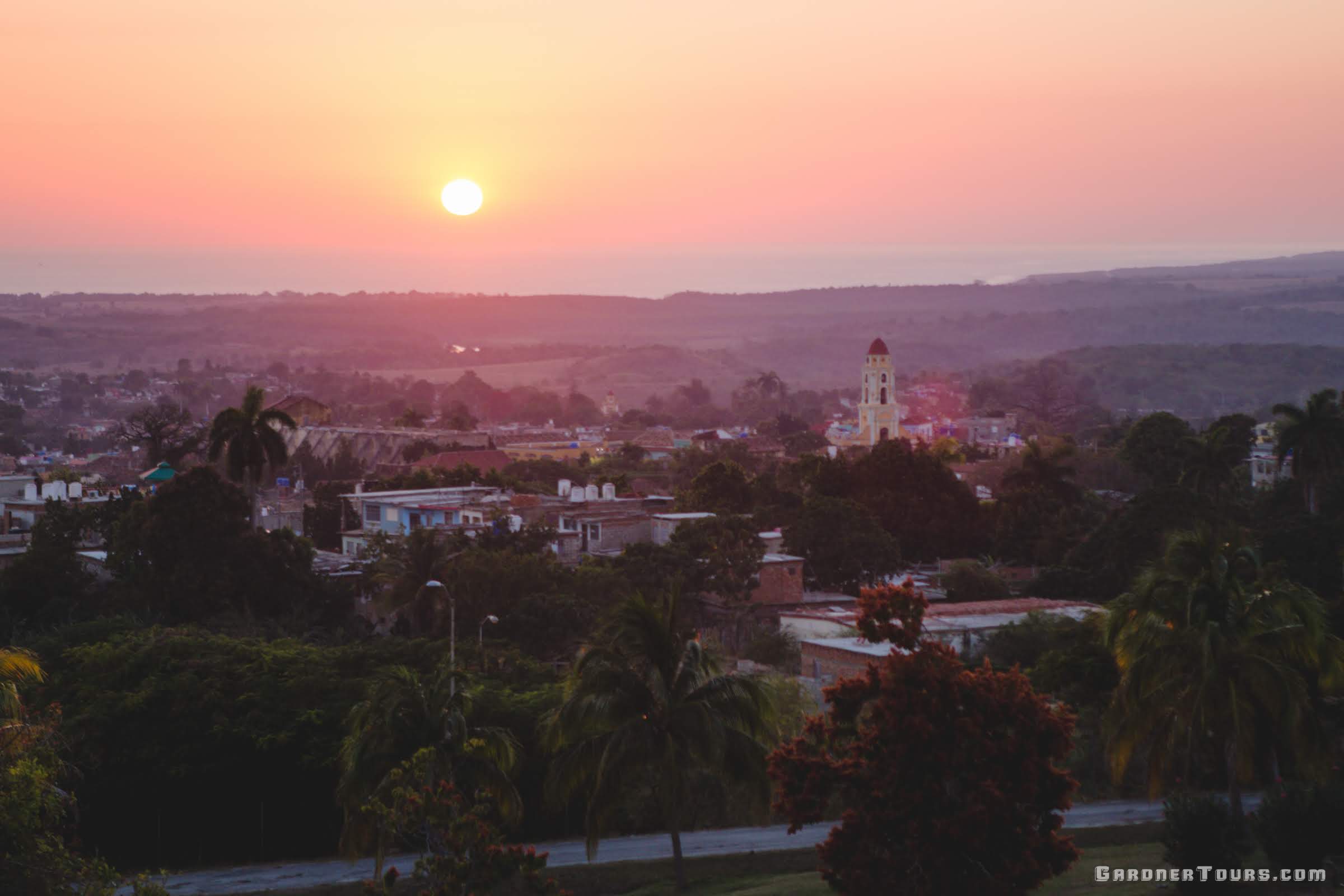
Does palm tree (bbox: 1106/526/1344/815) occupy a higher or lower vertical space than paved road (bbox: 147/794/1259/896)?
higher

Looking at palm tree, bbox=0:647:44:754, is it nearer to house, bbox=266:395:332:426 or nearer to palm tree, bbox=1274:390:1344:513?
palm tree, bbox=1274:390:1344:513

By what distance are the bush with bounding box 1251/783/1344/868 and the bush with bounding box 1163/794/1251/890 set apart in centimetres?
44

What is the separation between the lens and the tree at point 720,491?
67562mm

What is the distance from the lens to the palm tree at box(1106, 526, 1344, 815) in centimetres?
2220

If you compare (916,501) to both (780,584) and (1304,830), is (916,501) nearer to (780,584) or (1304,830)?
(780,584)

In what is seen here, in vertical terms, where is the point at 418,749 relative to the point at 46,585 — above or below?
above

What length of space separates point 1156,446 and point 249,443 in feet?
167

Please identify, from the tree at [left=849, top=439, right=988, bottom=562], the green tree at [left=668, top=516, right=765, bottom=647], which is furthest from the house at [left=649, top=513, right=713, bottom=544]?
the tree at [left=849, top=439, right=988, bottom=562]

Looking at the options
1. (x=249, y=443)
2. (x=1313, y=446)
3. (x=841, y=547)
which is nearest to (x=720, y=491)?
(x=841, y=547)

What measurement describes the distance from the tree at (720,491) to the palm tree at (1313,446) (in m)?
21.9

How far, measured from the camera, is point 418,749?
22.4 metres

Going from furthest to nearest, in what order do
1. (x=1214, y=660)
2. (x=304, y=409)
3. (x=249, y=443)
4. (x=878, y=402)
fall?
(x=878, y=402)
(x=304, y=409)
(x=249, y=443)
(x=1214, y=660)

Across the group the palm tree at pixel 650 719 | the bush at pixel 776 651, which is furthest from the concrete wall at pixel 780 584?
the palm tree at pixel 650 719

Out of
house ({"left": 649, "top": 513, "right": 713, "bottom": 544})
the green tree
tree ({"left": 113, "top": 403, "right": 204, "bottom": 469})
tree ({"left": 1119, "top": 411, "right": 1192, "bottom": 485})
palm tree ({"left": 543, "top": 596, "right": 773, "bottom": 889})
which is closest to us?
palm tree ({"left": 543, "top": 596, "right": 773, "bottom": 889})
